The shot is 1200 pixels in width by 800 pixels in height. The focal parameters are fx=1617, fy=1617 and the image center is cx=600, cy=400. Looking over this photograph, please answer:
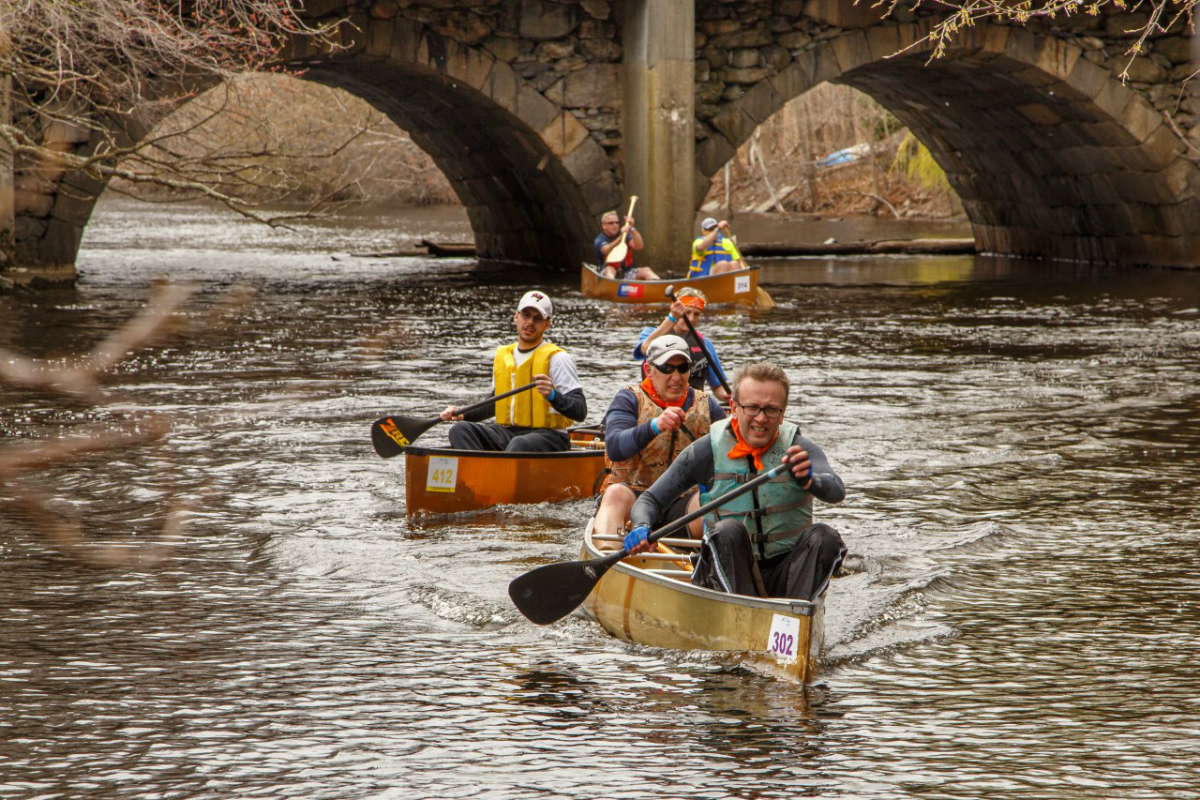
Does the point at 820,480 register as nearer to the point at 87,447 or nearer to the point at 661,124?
the point at 87,447

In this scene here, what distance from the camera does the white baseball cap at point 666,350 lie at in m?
7.28

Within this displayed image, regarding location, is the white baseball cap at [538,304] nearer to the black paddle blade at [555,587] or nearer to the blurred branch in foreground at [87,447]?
the blurred branch in foreground at [87,447]

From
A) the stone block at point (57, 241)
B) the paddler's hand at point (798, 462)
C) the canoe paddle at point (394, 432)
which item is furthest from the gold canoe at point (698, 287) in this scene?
the paddler's hand at point (798, 462)

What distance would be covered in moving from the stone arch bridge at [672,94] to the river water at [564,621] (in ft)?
24.3

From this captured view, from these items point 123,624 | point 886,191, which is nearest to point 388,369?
point 123,624

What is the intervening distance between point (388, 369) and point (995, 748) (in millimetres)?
9706

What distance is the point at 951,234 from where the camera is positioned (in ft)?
125

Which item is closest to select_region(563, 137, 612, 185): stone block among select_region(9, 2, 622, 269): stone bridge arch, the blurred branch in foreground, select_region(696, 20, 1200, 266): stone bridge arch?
select_region(9, 2, 622, 269): stone bridge arch

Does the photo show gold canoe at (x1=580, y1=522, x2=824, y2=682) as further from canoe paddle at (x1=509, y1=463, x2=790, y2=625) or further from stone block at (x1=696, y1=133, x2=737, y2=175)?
stone block at (x1=696, y1=133, x2=737, y2=175)

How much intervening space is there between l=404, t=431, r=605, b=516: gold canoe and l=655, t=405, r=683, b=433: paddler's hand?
1689 millimetres

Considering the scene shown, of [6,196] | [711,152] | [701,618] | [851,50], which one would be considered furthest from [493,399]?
[851,50]

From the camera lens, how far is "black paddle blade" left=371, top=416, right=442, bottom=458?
975 cm

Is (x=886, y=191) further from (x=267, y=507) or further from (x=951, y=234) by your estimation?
(x=267, y=507)

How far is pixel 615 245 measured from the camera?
814 inches
